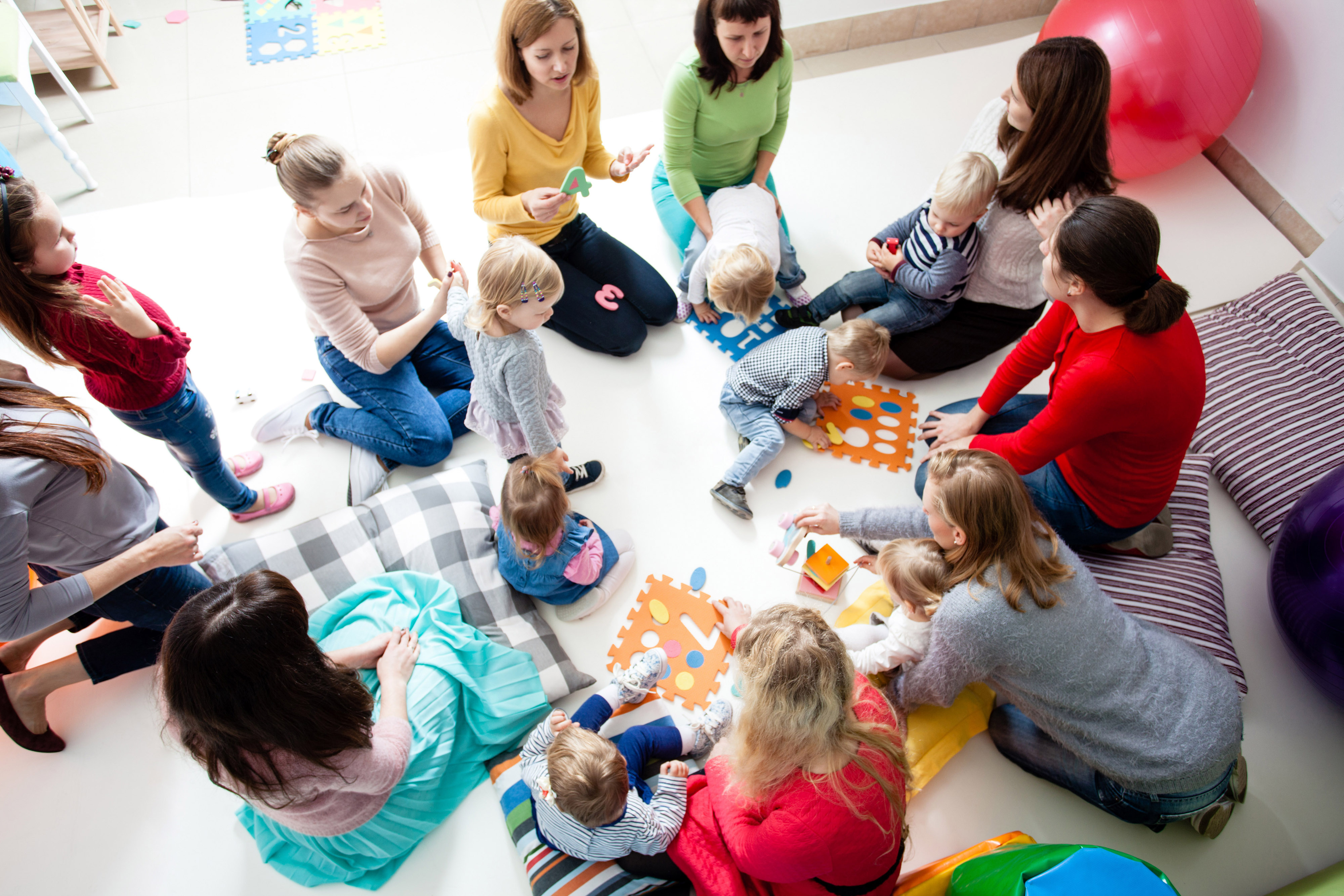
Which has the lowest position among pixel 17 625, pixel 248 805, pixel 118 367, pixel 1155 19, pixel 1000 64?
pixel 248 805

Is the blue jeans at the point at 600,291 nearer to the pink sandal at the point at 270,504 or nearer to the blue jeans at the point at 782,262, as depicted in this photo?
the blue jeans at the point at 782,262

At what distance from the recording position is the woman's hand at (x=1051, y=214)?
231 centimetres

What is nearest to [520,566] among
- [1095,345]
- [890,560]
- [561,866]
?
[561,866]

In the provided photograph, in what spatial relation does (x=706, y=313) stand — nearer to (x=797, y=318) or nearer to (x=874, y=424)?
(x=797, y=318)

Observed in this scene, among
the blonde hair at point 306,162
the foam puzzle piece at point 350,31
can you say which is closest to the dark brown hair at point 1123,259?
the blonde hair at point 306,162

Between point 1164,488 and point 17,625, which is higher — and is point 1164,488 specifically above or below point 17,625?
above

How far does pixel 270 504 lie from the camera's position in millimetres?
2605

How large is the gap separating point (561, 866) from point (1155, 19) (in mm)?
3774

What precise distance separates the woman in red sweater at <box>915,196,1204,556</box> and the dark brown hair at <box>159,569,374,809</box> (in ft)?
5.35

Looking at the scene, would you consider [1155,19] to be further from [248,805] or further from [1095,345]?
[248,805]

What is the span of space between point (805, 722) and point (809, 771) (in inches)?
5.4

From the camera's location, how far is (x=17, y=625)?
170cm

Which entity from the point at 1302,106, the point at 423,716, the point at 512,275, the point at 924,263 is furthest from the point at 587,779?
the point at 1302,106

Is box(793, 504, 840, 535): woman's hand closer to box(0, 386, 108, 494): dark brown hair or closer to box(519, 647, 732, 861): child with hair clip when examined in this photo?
box(519, 647, 732, 861): child with hair clip
